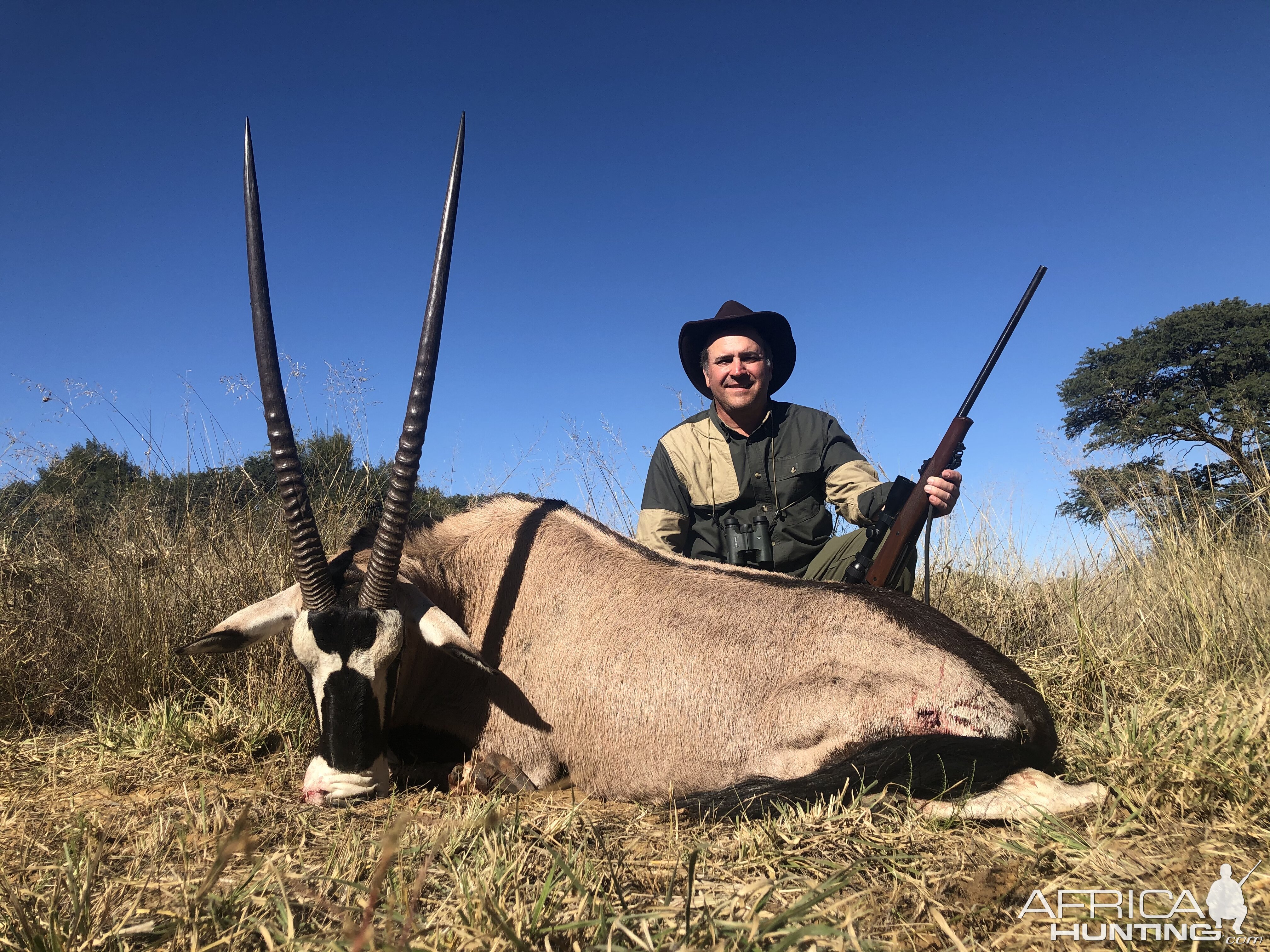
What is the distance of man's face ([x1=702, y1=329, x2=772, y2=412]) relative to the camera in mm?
5133

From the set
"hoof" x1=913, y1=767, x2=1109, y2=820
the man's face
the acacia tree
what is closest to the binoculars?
the man's face

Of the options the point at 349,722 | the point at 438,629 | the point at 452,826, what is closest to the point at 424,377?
the point at 438,629

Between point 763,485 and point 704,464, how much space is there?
1.48ft

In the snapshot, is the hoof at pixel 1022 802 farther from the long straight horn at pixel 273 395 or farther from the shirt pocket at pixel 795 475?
the shirt pocket at pixel 795 475

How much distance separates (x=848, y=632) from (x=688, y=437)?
106 inches

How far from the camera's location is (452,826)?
205cm

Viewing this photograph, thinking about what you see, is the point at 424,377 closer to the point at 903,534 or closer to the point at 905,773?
the point at 905,773

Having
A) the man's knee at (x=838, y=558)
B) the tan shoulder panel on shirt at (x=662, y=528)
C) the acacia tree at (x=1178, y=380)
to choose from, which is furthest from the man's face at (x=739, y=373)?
Result: the acacia tree at (x=1178, y=380)

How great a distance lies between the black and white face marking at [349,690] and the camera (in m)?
2.61

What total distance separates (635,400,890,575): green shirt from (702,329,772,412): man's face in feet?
0.66

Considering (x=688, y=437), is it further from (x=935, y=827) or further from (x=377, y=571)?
(x=935, y=827)

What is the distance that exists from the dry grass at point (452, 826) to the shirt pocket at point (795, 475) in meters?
1.71

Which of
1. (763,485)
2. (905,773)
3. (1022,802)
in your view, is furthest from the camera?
(763,485)

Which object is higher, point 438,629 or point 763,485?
point 763,485
